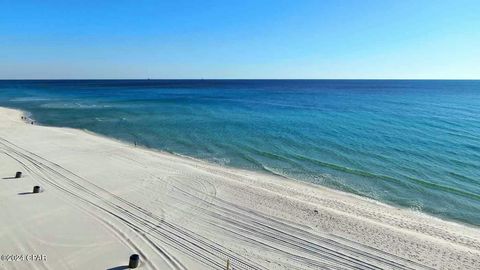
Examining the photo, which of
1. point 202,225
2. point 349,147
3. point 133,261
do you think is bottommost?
point 202,225

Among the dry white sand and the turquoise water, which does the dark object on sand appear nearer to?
the dry white sand

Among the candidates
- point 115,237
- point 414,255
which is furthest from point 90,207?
point 414,255

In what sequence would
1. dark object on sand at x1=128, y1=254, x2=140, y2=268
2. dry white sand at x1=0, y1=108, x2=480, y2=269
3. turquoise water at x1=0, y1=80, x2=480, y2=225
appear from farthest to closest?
turquoise water at x1=0, y1=80, x2=480, y2=225 < dry white sand at x1=0, y1=108, x2=480, y2=269 < dark object on sand at x1=128, y1=254, x2=140, y2=268

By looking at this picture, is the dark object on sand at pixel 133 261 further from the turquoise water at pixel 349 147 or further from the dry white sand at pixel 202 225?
the turquoise water at pixel 349 147

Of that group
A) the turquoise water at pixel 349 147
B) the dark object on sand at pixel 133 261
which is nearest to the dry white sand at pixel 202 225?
the dark object on sand at pixel 133 261

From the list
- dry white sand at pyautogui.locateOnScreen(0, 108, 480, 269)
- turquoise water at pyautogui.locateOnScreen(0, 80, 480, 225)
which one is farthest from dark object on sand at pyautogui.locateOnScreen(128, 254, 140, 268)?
turquoise water at pyautogui.locateOnScreen(0, 80, 480, 225)

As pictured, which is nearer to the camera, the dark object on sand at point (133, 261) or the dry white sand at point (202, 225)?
the dark object on sand at point (133, 261)

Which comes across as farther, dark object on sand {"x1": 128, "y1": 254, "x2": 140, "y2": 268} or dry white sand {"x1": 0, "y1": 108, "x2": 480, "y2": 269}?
dry white sand {"x1": 0, "y1": 108, "x2": 480, "y2": 269}

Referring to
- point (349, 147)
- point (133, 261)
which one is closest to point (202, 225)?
point (133, 261)

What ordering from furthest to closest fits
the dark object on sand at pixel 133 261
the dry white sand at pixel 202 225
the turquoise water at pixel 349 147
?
1. the turquoise water at pixel 349 147
2. the dry white sand at pixel 202 225
3. the dark object on sand at pixel 133 261

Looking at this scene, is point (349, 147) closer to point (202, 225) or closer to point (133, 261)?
point (202, 225)
